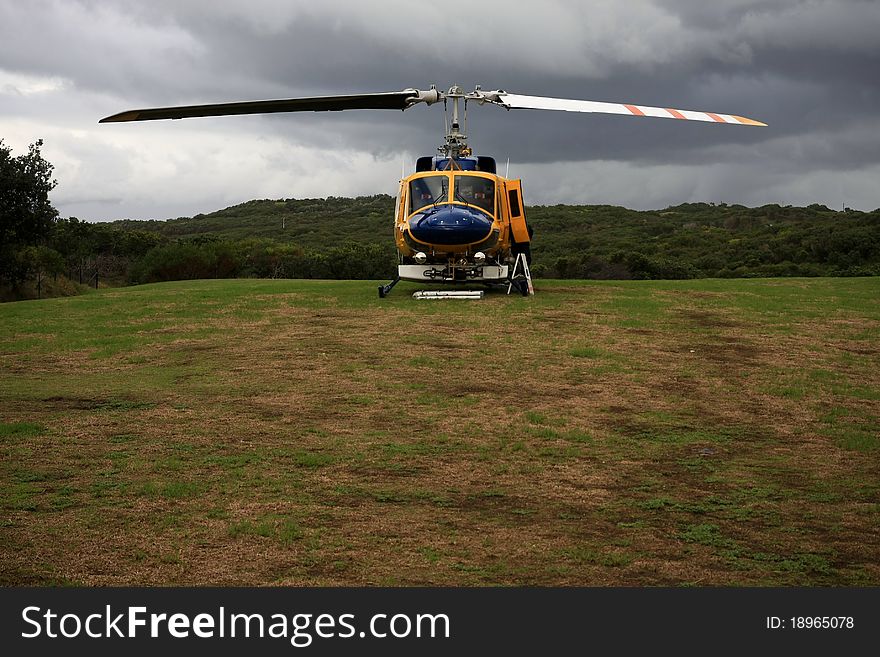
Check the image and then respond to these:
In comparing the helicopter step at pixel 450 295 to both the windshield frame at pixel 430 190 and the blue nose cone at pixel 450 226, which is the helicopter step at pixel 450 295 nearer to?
the blue nose cone at pixel 450 226

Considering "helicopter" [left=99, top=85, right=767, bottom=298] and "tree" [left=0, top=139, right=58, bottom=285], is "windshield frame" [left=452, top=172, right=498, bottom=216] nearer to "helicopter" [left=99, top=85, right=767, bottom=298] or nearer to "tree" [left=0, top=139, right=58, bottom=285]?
"helicopter" [left=99, top=85, right=767, bottom=298]

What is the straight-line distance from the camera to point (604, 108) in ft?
50.4

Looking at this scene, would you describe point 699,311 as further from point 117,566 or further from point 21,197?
point 21,197

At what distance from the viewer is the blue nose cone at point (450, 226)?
1720 cm

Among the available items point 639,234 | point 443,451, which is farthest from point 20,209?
point 639,234

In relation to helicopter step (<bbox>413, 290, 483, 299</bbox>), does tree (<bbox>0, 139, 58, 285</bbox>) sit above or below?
above

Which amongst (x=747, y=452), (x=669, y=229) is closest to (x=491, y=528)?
(x=747, y=452)

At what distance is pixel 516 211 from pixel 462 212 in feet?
6.37

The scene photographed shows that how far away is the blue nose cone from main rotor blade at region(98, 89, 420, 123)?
7.98 ft

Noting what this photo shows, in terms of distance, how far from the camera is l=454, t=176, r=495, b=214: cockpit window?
59.2 ft

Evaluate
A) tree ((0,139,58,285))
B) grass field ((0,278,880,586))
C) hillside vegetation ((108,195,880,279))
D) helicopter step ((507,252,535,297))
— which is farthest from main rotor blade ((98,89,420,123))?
hillside vegetation ((108,195,880,279))

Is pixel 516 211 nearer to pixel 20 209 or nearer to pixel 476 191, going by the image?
pixel 476 191

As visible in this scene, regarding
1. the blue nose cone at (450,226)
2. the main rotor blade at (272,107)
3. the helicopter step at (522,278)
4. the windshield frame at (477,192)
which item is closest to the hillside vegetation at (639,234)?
the helicopter step at (522,278)

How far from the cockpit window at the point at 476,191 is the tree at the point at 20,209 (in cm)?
1552
